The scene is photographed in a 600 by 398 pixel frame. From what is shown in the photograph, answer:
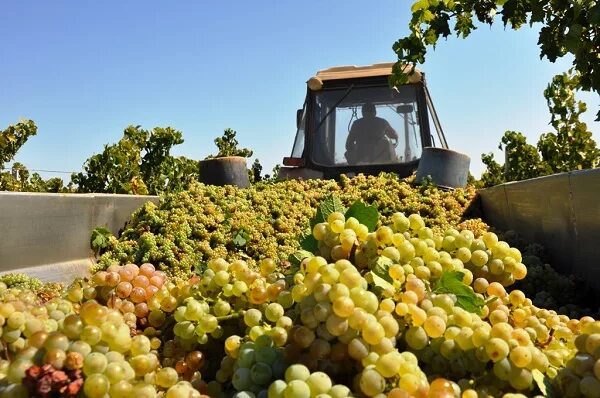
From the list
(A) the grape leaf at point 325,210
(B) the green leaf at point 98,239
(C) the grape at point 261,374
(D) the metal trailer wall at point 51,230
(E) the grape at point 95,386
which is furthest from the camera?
(B) the green leaf at point 98,239

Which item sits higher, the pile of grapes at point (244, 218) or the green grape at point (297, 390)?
the pile of grapes at point (244, 218)

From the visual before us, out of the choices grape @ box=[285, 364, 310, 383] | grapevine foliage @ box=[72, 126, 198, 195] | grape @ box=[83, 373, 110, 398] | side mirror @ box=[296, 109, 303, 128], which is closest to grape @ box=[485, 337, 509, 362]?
grape @ box=[285, 364, 310, 383]

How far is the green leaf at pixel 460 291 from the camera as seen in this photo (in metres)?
1.20

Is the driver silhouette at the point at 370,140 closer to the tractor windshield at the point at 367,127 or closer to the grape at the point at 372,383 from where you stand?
the tractor windshield at the point at 367,127

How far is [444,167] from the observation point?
4.56 meters

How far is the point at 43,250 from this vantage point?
2.79 meters

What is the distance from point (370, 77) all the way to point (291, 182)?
6.03 feet

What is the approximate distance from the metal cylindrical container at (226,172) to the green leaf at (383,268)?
3.81 metres

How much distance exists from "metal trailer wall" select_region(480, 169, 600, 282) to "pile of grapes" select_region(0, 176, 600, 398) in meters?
1.17

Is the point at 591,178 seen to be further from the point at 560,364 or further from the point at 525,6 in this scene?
the point at 525,6

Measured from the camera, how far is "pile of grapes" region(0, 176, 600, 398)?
2.97 ft

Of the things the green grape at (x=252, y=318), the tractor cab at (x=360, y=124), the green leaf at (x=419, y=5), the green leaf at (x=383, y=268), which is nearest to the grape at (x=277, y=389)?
the green grape at (x=252, y=318)

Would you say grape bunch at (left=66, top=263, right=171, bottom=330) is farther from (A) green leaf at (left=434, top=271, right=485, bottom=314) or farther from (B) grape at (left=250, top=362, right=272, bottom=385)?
(A) green leaf at (left=434, top=271, right=485, bottom=314)

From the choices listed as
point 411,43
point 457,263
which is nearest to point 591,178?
point 457,263
